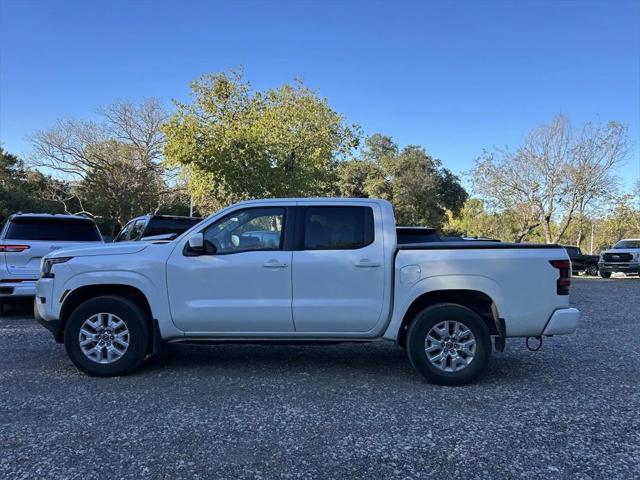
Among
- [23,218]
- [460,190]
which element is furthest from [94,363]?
[460,190]

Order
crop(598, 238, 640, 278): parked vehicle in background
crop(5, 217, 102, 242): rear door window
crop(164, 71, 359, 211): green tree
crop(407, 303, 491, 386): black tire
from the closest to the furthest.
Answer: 1. crop(407, 303, 491, 386): black tire
2. crop(5, 217, 102, 242): rear door window
3. crop(164, 71, 359, 211): green tree
4. crop(598, 238, 640, 278): parked vehicle in background

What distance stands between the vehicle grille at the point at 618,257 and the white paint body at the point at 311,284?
72.5ft

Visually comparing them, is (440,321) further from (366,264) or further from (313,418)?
(313,418)

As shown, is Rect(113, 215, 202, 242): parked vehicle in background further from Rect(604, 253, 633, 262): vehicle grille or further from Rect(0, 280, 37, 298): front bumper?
Rect(604, 253, 633, 262): vehicle grille

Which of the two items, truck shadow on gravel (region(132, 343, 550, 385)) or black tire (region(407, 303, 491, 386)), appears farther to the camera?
truck shadow on gravel (region(132, 343, 550, 385))

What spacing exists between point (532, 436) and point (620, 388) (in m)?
1.94

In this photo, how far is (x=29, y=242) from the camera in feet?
29.2

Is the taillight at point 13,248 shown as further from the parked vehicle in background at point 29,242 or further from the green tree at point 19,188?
the green tree at point 19,188

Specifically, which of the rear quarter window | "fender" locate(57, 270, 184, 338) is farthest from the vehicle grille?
"fender" locate(57, 270, 184, 338)

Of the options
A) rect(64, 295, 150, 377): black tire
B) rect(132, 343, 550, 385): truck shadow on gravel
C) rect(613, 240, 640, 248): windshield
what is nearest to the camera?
rect(64, 295, 150, 377): black tire

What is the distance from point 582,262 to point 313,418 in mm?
26889

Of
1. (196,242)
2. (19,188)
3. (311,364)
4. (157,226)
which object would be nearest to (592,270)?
(157,226)

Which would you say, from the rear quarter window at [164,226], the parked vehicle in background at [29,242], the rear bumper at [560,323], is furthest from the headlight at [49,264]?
the rear bumper at [560,323]

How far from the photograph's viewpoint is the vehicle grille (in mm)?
24219
